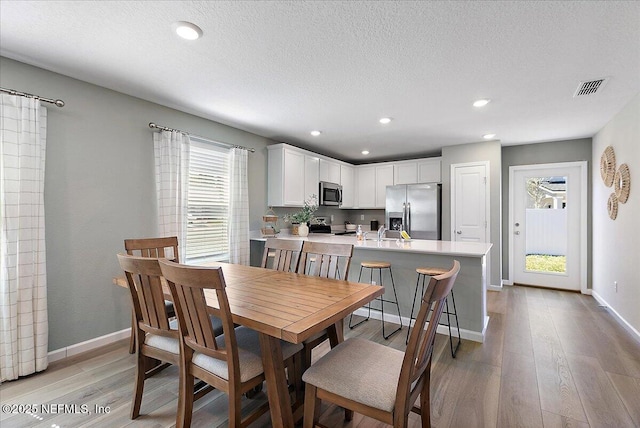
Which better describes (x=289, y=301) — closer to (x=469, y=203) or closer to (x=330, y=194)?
(x=330, y=194)

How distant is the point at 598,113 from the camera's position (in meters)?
3.45

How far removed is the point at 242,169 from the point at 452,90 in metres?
2.67

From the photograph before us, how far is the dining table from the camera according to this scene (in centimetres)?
132

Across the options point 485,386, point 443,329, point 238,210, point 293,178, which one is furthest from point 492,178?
point 238,210

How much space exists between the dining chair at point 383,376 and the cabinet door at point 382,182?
15.0 ft

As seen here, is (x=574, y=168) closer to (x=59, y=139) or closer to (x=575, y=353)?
(x=575, y=353)

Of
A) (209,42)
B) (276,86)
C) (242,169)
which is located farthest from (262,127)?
(209,42)

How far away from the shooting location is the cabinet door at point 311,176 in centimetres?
493

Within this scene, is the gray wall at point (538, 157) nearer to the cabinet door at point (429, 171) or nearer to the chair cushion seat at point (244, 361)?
the cabinet door at point (429, 171)

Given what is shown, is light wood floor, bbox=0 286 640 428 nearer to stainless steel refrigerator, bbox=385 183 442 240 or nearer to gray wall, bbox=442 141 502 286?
gray wall, bbox=442 141 502 286

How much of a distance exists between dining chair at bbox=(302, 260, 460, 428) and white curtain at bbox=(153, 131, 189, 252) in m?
2.45

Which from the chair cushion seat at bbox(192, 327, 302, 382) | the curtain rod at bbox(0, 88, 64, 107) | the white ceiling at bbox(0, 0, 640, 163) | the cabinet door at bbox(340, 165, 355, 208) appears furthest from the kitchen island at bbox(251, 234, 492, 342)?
the curtain rod at bbox(0, 88, 64, 107)

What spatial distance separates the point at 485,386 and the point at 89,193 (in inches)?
142

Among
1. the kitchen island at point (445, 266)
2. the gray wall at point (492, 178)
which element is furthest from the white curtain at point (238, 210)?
the gray wall at point (492, 178)
